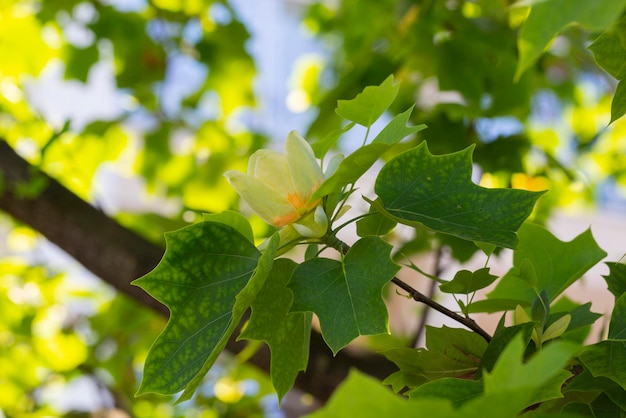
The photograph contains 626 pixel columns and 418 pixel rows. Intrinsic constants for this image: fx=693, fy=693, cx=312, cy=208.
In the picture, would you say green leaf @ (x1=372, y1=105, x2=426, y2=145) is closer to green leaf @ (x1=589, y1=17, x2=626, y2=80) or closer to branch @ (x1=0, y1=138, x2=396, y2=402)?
green leaf @ (x1=589, y1=17, x2=626, y2=80)

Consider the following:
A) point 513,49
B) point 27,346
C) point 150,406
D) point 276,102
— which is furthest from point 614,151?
point 276,102

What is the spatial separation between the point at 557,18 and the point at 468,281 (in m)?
0.11

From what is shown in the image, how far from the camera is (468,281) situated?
0.92 ft

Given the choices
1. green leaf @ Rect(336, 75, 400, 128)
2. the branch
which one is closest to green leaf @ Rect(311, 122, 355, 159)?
green leaf @ Rect(336, 75, 400, 128)

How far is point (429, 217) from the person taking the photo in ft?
0.84

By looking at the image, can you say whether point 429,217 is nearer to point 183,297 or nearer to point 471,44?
point 183,297

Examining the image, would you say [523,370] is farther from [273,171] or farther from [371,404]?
[273,171]

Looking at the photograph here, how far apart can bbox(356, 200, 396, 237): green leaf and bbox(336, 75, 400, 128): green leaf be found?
0.13 ft

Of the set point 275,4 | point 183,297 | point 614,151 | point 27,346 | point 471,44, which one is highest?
point 275,4

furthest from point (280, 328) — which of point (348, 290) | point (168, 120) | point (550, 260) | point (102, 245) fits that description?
point (168, 120)

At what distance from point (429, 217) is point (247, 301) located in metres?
0.07

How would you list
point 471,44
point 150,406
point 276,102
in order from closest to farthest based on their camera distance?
point 471,44, point 150,406, point 276,102

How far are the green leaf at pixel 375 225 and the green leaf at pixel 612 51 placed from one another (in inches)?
4.0

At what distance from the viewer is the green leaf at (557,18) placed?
0.19m
